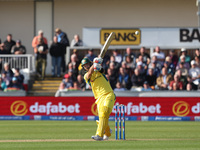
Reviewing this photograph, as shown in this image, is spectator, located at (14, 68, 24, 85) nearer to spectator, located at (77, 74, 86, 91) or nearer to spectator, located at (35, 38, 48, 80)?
spectator, located at (35, 38, 48, 80)

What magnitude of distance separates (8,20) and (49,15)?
2.28 m

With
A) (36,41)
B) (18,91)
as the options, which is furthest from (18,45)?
(18,91)

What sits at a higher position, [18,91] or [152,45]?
[152,45]

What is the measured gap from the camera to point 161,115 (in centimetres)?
2084

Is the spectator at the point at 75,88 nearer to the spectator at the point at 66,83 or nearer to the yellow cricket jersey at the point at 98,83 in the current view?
the spectator at the point at 66,83

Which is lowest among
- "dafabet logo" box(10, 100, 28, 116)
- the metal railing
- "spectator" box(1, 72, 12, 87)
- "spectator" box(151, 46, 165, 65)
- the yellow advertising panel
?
"dafabet logo" box(10, 100, 28, 116)

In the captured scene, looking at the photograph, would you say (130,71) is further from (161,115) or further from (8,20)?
(8,20)

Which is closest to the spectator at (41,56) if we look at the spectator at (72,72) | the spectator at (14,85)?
the spectator at (72,72)

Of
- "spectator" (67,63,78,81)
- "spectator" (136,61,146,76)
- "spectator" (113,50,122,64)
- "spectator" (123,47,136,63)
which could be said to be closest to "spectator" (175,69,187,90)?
"spectator" (136,61,146,76)

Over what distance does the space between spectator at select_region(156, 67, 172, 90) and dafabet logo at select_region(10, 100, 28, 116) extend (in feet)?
18.0

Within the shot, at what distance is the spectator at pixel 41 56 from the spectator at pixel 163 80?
18.4 ft

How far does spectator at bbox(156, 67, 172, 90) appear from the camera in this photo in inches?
884

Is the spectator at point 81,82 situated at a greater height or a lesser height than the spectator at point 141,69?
lesser

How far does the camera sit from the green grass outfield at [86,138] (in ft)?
38.9
